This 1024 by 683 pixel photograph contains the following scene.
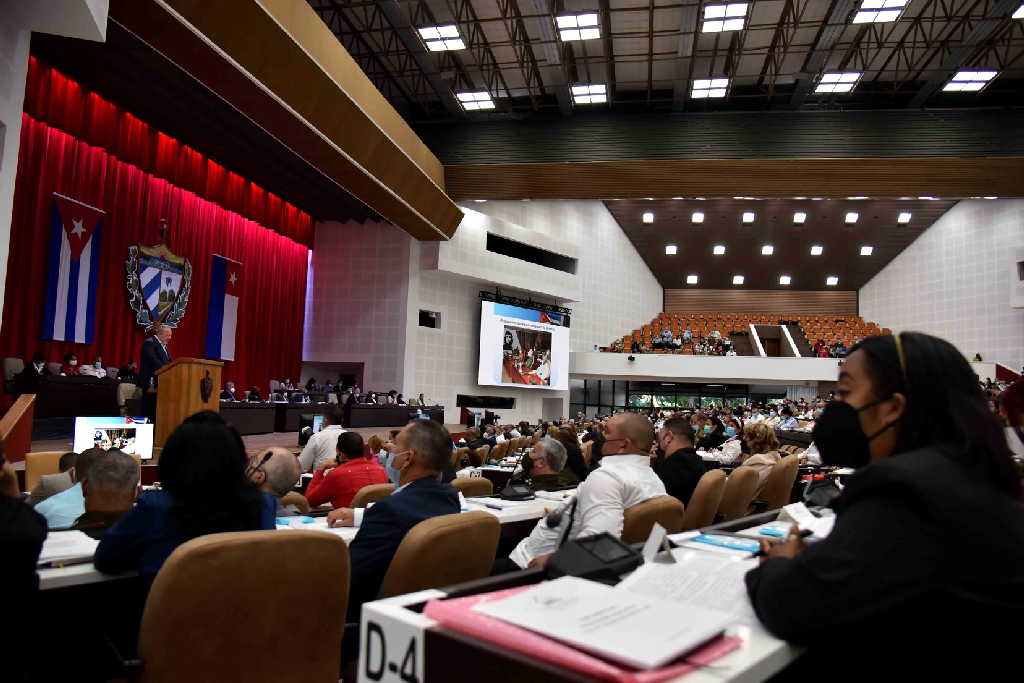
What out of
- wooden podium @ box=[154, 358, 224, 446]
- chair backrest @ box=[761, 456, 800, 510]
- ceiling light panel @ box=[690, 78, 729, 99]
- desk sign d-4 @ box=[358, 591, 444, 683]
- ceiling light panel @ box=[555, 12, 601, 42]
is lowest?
chair backrest @ box=[761, 456, 800, 510]

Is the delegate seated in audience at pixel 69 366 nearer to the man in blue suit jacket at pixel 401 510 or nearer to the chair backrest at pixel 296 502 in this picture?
the chair backrest at pixel 296 502

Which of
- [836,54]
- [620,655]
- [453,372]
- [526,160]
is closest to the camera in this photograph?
[620,655]

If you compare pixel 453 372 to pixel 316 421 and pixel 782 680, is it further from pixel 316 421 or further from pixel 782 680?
pixel 782 680

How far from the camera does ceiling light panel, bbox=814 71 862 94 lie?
561 inches

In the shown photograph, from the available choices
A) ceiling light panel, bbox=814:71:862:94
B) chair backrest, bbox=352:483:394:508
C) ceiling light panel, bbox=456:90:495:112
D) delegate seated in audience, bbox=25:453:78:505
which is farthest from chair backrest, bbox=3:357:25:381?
ceiling light panel, bbox=814:71:862:94

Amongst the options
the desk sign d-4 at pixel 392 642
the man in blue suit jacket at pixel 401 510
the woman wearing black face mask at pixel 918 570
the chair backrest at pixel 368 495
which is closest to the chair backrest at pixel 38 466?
the chair backrest at pixel 368 495

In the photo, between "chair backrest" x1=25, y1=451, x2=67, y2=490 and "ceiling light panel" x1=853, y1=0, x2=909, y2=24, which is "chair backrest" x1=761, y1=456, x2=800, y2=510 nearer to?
"chair backrest" x1=25, y1=451, x2=67, y2=490

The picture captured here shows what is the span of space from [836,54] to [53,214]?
48.0 ft

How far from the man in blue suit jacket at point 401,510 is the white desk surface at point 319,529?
92mm

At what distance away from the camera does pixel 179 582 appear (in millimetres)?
1740

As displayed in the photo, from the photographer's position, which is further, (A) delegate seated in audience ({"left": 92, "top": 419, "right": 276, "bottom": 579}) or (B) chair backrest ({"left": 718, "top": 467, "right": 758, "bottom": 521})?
(B) chair backrest ({"left": 718, "top": 467, "right": 758, "bottom": 521})

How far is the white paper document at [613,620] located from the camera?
978 mm

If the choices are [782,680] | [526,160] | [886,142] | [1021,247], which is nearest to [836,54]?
[886,142]

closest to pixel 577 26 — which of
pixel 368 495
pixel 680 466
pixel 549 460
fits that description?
pixel 549 460
